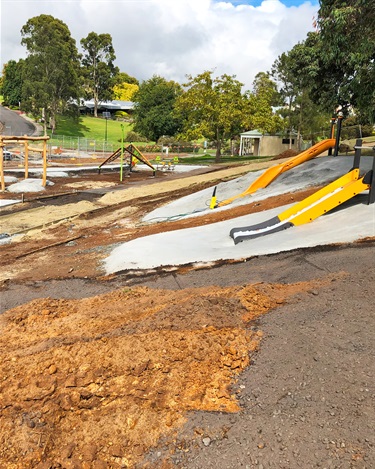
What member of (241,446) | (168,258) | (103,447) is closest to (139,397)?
(103,447)

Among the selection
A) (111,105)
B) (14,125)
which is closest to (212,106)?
(14,125)

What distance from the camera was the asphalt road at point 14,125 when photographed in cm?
6688

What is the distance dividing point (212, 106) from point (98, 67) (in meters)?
67.6

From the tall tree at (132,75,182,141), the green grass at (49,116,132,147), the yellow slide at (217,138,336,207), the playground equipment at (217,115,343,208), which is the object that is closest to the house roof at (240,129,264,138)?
the tall tree at (132,75,182,141)

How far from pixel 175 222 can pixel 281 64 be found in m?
43.3

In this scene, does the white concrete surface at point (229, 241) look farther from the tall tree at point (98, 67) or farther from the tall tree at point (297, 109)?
the tall tree at point (98, 67)

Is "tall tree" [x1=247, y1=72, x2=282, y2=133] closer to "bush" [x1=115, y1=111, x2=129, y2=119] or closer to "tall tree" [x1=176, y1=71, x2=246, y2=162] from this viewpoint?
"tall tree" [x1=176, y1=71, x2=246, y2=162]

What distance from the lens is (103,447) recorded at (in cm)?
283

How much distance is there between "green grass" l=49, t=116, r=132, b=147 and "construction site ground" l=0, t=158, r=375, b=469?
232 ft

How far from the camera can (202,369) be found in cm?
355

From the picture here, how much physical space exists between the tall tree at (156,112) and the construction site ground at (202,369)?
60713 mm

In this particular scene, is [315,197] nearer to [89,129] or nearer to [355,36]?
[355,36]

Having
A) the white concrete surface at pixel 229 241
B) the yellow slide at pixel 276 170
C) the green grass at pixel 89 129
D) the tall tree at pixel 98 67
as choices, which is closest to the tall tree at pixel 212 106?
the yellow slide at pixel 276 170

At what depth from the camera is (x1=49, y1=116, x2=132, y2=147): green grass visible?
75.8m
